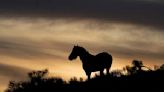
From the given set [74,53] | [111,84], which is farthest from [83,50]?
[111,84]

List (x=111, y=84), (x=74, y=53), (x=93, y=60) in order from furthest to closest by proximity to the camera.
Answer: (x=74, y=53)
(x=93, y=60)
(x=111, y=84)

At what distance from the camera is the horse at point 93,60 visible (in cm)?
3334

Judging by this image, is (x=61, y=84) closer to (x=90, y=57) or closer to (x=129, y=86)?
(x=90, y=57)

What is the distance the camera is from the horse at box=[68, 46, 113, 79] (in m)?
33.3

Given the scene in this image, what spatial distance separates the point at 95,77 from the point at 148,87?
6118 millimetres

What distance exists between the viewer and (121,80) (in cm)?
2880

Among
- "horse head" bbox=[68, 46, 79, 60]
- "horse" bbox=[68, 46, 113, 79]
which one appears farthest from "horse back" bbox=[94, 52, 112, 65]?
"horse head" bbox=[68, 46, 79, 60]

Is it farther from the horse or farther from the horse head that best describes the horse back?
the horse head

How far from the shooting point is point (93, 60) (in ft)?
110

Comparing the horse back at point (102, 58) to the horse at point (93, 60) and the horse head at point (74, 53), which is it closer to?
the horse at point (93, 60)

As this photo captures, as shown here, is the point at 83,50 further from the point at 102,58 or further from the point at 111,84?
the point at 111,84

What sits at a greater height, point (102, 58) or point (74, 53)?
point (74, 53)

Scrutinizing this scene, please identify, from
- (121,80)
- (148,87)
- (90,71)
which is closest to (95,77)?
(90,71)

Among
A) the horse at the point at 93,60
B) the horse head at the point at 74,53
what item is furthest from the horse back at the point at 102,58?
the horse head at the point at 74,53
